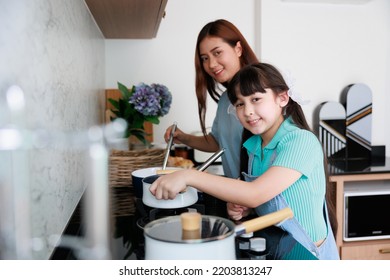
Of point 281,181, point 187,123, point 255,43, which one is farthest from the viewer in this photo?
point 187,123

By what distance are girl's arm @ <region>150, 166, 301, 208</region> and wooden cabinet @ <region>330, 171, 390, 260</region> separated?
757 mm

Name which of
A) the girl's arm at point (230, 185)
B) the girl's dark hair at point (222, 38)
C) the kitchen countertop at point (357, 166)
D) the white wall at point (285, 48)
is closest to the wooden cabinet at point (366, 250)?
the kitchen countertop at point (357, 166)

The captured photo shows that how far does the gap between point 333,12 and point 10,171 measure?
4.14ft

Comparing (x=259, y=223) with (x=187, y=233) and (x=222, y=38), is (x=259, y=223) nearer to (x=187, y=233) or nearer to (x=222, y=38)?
(x=187, y=233)

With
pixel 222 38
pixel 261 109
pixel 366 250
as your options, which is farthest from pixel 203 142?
pixel 366 250

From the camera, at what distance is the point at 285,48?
4.22 feet

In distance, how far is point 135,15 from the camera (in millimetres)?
964

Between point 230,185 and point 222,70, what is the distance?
416 mm

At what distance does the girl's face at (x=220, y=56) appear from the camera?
873mm

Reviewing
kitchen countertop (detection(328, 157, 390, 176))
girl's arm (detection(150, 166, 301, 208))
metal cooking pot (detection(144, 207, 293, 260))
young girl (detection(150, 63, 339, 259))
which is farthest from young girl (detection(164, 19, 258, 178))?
metal cooking pot (detection(144, 207, 293, 260))

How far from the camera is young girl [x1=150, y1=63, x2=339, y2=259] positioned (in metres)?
0.54

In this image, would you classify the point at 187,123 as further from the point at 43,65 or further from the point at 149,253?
the point at 149,253

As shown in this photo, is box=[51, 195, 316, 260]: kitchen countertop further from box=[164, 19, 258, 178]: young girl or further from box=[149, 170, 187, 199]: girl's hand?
box=[164, 19, 258, 178]: young girl
